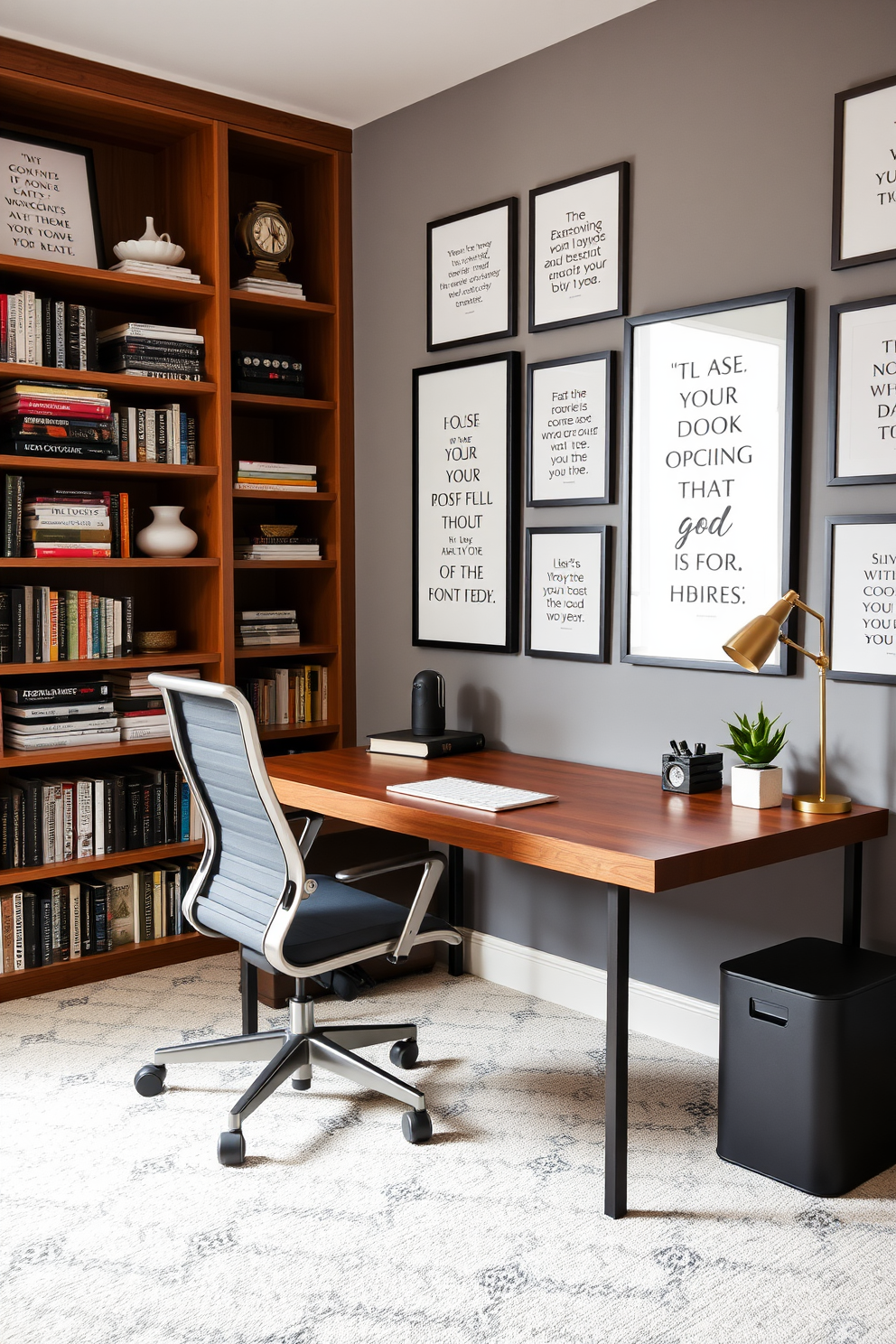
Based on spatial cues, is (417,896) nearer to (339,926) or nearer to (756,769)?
(339,926)

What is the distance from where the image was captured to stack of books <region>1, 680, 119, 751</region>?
3.36m

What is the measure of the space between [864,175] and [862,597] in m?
0.91

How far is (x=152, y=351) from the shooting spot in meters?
3.53

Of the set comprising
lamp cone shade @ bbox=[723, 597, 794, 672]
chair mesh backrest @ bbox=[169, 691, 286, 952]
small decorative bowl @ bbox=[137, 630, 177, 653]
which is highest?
lamp cone shade @ bbox=[723, 597, 794, 672]

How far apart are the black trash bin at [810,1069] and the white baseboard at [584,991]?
0.55 meters

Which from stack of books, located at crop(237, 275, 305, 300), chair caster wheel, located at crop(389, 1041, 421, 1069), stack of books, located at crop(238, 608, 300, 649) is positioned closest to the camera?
chair caster wheel, located at crop(389, 1041, 421, 1069)

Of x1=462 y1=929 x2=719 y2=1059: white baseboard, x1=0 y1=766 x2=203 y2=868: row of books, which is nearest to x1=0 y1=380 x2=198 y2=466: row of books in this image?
x1=0 y1=766 x2=203 y2=868: row of books

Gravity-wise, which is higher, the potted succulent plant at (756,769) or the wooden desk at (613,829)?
the potted succulent plant at (756,769)

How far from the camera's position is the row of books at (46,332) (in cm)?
326

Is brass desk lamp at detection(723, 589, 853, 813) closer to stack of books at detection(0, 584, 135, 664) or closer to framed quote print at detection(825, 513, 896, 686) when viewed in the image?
framed quote print at detection(825, 513, 896, 686)

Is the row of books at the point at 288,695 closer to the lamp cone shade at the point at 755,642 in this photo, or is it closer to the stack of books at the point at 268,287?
the stack of books at the point at 268,287

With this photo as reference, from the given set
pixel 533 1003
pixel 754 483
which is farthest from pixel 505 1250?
pixel 754 483

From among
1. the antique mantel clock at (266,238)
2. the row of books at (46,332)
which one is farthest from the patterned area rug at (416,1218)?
the antique mantel clock at (266,238)

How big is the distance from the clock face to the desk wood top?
172cm
